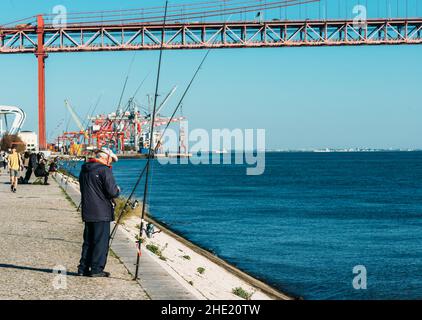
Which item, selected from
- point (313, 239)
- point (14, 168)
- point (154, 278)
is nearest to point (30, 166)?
point (14, 168)

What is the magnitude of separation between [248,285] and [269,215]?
55.7 feet

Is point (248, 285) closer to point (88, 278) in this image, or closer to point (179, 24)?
point (88, 278)

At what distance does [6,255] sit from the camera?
980 cm

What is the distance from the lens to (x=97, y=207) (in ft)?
26.4

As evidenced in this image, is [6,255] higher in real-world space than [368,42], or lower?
lower

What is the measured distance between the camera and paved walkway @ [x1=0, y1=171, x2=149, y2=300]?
24.0 feet

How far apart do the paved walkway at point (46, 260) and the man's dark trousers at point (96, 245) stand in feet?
0.59

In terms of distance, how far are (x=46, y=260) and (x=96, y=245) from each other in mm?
1576

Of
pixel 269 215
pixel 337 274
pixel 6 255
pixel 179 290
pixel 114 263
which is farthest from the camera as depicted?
pixel 269 215

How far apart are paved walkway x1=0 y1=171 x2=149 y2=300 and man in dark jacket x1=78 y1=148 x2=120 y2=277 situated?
23 cm

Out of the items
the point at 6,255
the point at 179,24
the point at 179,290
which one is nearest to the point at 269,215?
the point at 6,255

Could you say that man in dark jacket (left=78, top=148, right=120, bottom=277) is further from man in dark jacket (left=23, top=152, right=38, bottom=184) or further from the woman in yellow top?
man in dark jacket (left=23, top=152, right=38, bottom=184)

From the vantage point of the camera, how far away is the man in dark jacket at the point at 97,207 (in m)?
8.02

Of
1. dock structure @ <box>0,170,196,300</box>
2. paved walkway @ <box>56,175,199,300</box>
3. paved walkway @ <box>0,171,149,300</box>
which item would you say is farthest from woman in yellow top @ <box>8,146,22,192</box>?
paved walkway @ <box>56,175,199,300</box>
